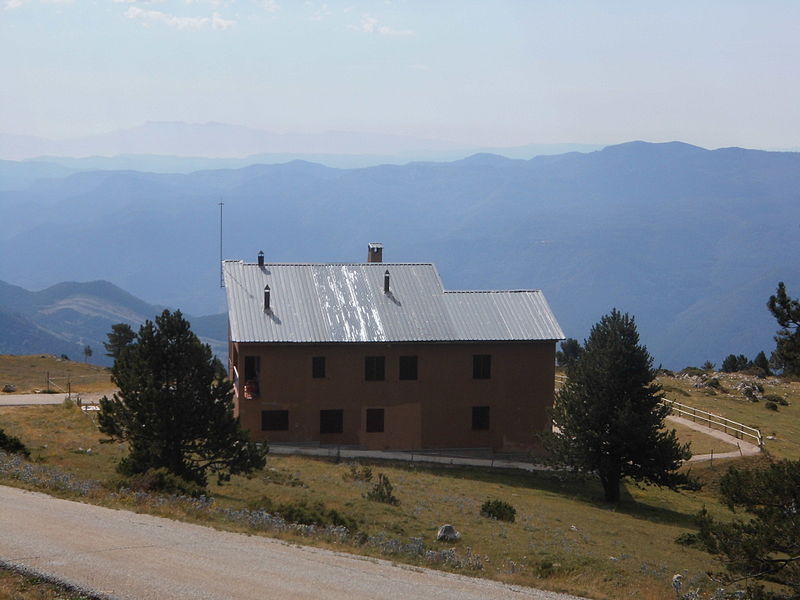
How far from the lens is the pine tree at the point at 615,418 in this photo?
34.9 m

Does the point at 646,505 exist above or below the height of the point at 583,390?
below

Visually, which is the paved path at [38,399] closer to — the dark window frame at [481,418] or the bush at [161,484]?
the dark window frame at [481,418]

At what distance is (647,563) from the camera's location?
971 inches

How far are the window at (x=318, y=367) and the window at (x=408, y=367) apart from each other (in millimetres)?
3863

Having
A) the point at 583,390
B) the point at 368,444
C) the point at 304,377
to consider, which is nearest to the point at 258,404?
the point at 304,377

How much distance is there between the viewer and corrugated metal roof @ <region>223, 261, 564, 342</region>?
43000 millimetres

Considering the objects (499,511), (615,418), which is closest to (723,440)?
(615,418)

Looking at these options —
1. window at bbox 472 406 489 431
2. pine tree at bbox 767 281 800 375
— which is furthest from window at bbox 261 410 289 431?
pine tree at bbox 767 281 800 375

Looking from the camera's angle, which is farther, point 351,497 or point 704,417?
point 704,417

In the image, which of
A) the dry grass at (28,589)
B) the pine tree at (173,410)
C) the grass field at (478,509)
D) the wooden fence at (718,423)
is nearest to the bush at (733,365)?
the wooden fence at (718,423)

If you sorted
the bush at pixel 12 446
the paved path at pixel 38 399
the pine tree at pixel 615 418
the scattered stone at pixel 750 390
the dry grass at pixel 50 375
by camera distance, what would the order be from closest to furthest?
1. the bush at pixel 12 446
2. the pine tree at pixel 615 418
3. the paved path at pixel 38 399
4. the dry grass at pixel 50 375
5. the scattered stone at pixel 750 390

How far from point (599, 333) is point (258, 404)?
1606cm

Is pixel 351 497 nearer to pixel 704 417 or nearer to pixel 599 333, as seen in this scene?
pixel 599 333

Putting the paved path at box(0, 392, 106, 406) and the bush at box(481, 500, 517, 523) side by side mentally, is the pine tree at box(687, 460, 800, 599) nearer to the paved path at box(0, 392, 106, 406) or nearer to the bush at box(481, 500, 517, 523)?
the bush at box(481, 500, 517, 523)
